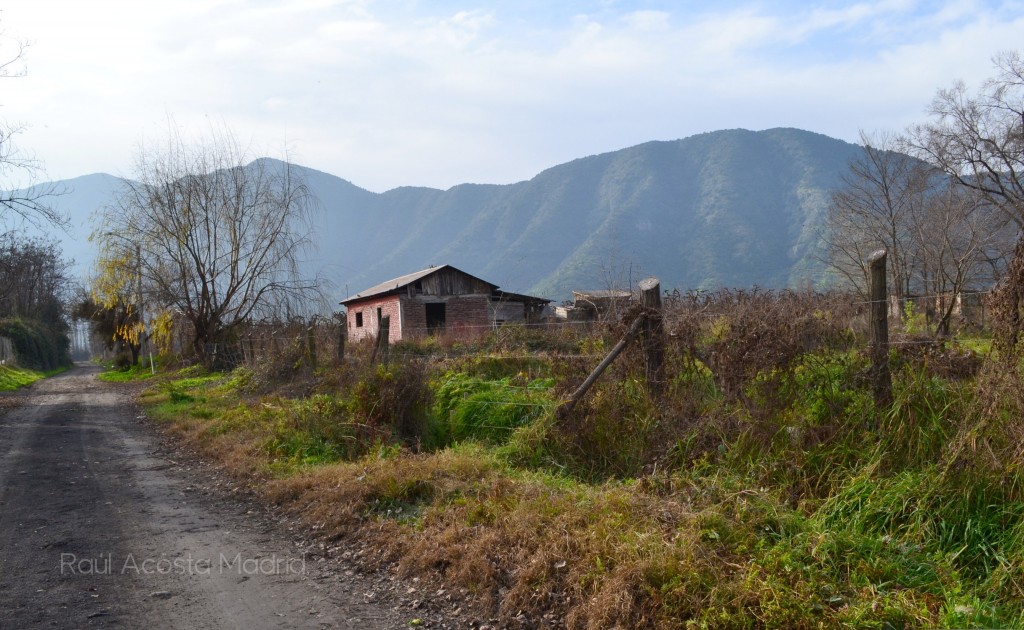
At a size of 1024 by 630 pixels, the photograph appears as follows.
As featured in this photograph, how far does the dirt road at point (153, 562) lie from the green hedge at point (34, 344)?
3886 centimetres

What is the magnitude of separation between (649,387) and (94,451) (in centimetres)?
889

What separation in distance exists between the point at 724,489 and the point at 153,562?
4.44 metres

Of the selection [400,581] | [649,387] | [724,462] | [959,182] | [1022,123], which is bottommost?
[400,581]

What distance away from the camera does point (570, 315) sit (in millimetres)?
31312

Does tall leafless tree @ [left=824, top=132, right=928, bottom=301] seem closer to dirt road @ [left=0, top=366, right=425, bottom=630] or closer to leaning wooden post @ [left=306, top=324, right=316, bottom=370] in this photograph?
leaning wooden post @ [left=306, top=324, right=316, bottom=370]

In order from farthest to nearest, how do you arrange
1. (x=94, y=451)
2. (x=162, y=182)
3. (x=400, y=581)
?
(x=162, y=182), (x=94, y=451), (x=400, y=581)

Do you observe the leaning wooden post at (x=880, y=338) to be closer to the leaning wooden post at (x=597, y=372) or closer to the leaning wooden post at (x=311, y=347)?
the leaning wooden post at (x=597, y=372)

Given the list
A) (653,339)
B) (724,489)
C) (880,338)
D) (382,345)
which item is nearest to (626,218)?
(382,345)

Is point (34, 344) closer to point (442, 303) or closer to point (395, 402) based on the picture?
point (442, 303)

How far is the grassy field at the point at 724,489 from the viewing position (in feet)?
13.4

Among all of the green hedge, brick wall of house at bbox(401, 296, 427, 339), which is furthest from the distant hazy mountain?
brick wall of house at bbox(401, 296, 427, 339)

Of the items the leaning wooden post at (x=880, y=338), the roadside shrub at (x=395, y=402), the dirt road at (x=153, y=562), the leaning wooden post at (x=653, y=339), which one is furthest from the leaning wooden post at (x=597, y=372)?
the dirt road at (x=153, y=562)

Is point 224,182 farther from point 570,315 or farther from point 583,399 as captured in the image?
point 583,399

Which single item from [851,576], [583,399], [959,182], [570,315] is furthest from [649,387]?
[959,182]
